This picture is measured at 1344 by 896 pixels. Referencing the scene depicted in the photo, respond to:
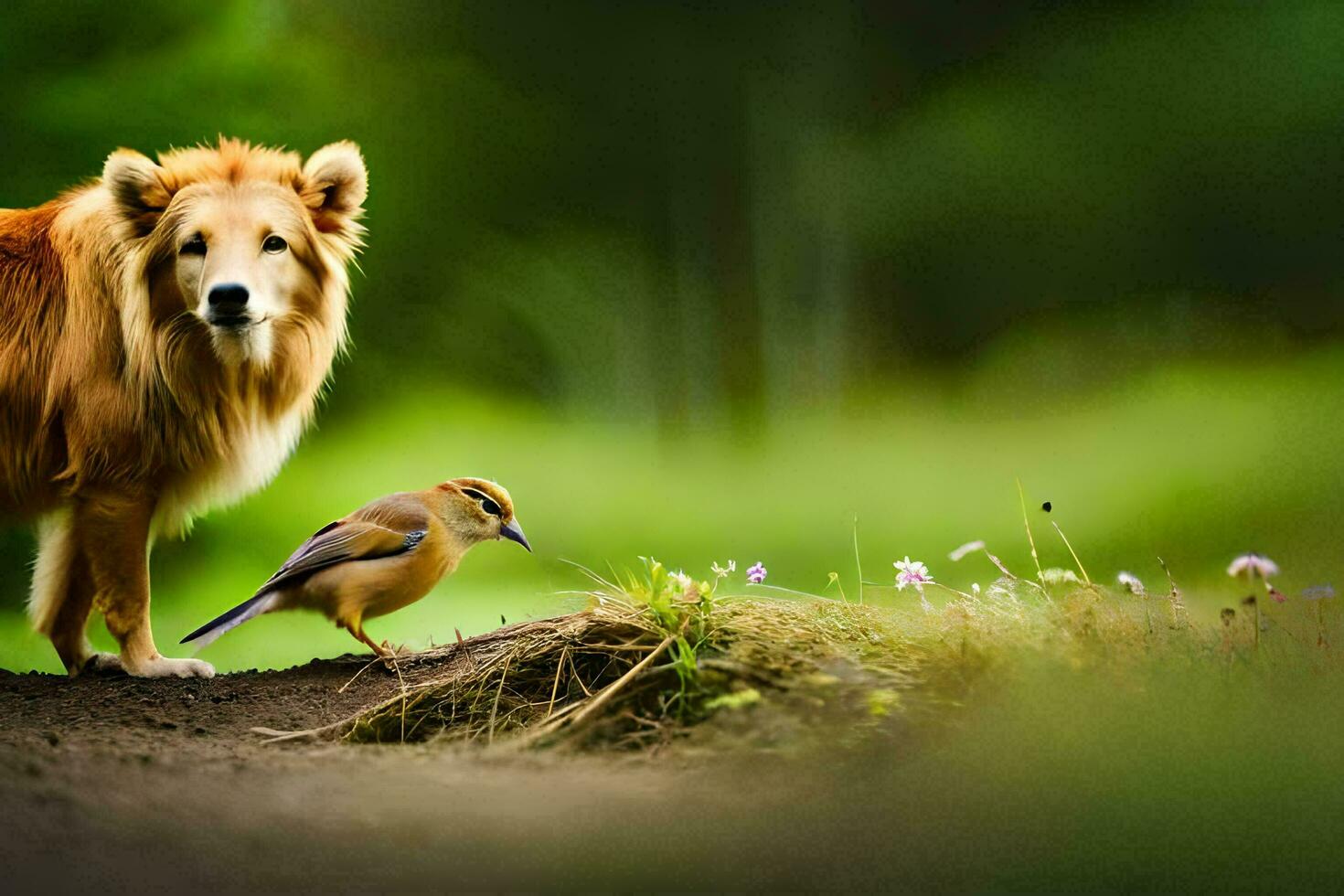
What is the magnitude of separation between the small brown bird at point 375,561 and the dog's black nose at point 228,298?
0.54 meters

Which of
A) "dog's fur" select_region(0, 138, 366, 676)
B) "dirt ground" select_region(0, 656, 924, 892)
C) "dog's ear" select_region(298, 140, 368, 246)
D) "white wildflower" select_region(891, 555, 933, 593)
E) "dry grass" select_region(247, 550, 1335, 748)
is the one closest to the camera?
"dirt ground" select_region(0, 656, 924, 892)

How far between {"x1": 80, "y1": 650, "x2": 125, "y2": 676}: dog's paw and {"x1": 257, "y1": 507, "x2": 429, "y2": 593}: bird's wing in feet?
1.95

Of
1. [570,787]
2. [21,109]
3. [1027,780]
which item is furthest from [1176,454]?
[21,109]

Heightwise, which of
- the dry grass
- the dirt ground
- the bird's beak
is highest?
the bird's beak

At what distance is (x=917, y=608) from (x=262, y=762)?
4.21ft

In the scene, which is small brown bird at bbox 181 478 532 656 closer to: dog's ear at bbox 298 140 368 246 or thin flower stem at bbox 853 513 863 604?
dog's ear at bbox 298 140 368 246

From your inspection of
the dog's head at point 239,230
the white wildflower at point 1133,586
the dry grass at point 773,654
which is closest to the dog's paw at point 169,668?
the dry grass at point 773,654

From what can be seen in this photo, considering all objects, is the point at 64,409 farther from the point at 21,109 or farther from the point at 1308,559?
the point at 1308,559

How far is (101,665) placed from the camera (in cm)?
302

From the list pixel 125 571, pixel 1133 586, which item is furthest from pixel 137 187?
pixel 1133 586

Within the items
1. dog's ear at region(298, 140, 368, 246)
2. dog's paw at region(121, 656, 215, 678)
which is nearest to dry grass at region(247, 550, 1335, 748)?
dog's paw at region(121, 656, 215, 678)

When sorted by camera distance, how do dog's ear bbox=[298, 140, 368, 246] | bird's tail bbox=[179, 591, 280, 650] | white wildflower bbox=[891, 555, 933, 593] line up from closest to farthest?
white wildflower bbox=[891, 555, 933, 593]
bird's tail bbox=[179, 591, 280, 650]
dog's ear bbox=[298, 140, 368, 246]

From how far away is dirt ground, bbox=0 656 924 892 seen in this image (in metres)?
1.52

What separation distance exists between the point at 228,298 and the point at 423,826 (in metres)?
1.58
